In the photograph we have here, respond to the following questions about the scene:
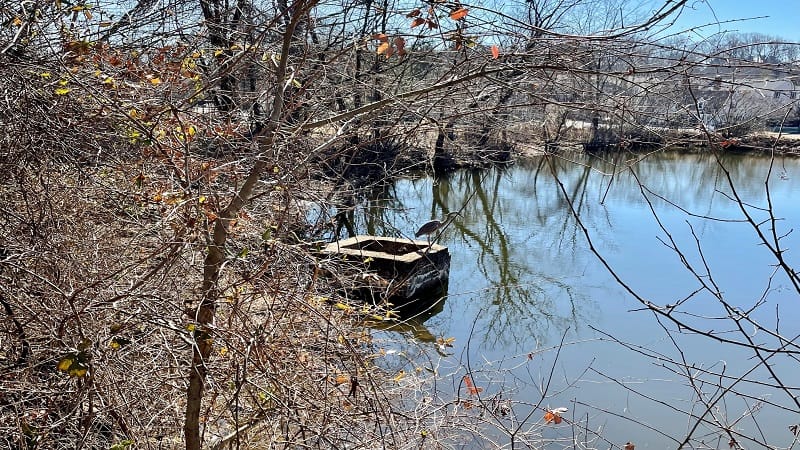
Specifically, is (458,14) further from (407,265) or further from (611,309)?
(611,309)

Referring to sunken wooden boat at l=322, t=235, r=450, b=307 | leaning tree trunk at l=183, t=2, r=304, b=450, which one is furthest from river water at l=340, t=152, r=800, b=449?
leaning tree trunk at l=183, t=2, r=304, b=450

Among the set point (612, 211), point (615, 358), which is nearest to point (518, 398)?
point (615, 358)

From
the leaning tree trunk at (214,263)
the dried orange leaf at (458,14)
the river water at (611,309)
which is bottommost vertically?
the river water at (611,309)

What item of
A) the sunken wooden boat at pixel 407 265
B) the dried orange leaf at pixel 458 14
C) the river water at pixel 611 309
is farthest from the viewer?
the sunken wooden boat at pixel 407 265

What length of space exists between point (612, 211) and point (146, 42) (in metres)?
16.3

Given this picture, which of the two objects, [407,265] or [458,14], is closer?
[458,14]

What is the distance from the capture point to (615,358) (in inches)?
346

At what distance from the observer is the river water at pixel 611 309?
436 cm

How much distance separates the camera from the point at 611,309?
10.8m

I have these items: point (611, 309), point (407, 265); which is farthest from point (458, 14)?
point (611, 309)

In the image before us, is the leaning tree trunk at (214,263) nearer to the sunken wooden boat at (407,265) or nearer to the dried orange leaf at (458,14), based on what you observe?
the dried orange leaf at (458,14)

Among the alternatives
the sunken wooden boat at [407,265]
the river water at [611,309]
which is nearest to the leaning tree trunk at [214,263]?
the river water at [611,309]

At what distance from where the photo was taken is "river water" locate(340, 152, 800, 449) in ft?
14.3

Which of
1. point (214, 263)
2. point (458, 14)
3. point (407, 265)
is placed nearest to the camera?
→ point (458, 14)
